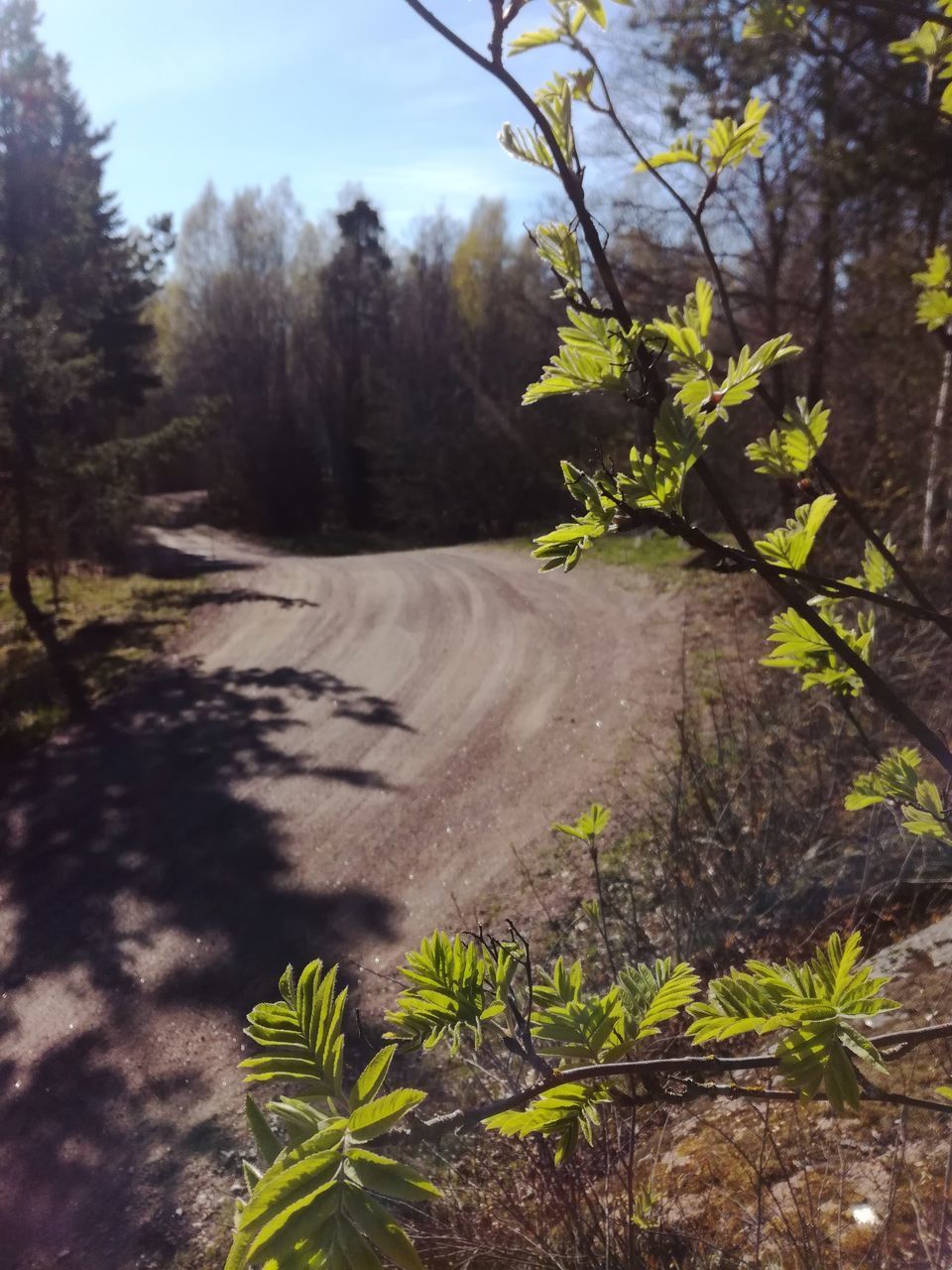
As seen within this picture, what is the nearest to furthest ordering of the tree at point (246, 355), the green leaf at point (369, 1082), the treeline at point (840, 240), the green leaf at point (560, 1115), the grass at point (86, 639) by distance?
the green leaf at point (369, 1082) < the green leaf at point (560, 1115) < the treeline at point (840, 240) < the grass at point (86, 639) < the tree at point (246, 355)

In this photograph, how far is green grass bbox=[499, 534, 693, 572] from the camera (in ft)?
41.2

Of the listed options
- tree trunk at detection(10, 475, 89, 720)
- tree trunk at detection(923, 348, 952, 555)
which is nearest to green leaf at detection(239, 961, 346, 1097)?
tree trunk at detection(923, 348, 952, 555)

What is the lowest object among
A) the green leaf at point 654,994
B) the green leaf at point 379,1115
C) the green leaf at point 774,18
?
the green leaf at point 654,994

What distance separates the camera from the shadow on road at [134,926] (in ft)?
12.5

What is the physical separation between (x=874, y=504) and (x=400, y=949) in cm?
636

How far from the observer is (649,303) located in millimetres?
10711

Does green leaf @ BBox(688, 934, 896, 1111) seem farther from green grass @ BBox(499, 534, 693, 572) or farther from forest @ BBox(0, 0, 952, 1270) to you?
green grass @ BBox(499, 534, 693, 572)

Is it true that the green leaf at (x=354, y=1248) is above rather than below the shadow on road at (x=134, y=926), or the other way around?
above

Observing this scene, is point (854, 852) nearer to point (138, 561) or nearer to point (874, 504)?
point (874, 504)

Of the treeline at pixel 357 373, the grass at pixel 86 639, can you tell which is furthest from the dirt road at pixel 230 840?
the treeline at pixel 357 373

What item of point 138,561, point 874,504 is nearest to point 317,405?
point 138,561

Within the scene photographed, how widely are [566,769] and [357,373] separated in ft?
86.2

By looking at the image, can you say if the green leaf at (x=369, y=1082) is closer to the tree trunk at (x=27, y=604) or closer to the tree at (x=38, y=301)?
the tree at (x=38, y=301)

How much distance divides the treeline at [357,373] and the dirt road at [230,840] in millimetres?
9229
